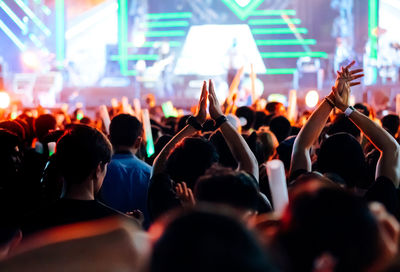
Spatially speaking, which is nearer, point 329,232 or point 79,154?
point 329,232

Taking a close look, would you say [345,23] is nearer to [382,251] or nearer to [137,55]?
[137,55]

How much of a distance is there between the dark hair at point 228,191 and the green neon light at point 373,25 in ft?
62.0

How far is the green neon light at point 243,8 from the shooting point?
21.5 meters

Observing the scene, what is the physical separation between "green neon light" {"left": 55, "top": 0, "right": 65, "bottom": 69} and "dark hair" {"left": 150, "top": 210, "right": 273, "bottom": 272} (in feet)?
71.6

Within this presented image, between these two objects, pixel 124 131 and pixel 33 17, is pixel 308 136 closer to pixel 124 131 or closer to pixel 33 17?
pixel 124 131

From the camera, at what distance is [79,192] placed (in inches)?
101

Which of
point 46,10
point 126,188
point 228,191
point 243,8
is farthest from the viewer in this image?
point 46,10

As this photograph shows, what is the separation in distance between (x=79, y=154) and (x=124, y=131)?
1336 millimetres

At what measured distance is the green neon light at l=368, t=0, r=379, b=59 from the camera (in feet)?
65.8

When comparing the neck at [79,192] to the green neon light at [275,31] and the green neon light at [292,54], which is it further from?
the green neon light at [275,31]

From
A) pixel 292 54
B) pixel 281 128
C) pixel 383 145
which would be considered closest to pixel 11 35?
pixel 292 54

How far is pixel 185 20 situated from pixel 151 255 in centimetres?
2115

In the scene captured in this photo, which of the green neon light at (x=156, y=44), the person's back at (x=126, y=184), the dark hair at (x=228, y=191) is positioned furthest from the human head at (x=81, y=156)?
the green neon light at (x=156, y=44)

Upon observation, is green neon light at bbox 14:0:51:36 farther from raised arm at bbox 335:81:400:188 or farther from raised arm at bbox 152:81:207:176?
raised arm at bbox 335:81:400:188
